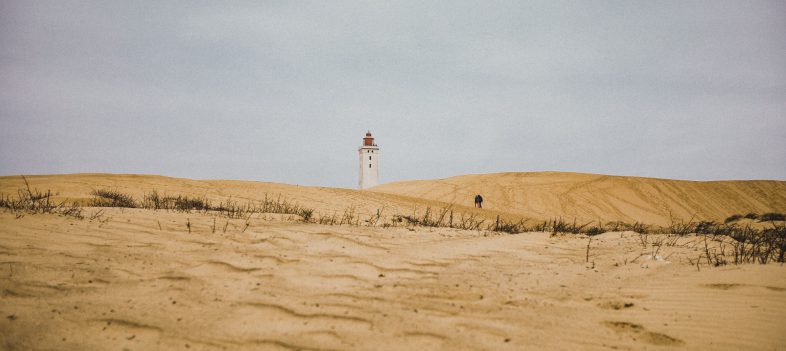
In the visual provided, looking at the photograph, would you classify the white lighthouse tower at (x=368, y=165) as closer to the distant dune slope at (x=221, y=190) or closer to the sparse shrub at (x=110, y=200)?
the distant dune slope at (x=221, y=190)

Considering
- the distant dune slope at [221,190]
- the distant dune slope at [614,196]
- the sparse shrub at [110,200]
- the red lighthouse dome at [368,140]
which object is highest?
the red lighthouse dome at [368,140]

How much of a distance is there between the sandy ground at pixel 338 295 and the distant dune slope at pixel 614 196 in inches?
719

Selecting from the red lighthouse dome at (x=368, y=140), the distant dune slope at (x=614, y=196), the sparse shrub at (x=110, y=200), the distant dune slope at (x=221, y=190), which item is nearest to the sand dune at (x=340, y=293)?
the sparse shrub at (x=110, y=200)

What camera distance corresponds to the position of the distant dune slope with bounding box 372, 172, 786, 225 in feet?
76.1

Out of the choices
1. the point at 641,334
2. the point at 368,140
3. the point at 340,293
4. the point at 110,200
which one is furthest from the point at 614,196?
the point at 368,140

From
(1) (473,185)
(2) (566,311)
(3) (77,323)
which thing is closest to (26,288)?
(3) (77,323)

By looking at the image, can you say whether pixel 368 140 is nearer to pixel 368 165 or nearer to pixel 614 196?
pixel 368 165

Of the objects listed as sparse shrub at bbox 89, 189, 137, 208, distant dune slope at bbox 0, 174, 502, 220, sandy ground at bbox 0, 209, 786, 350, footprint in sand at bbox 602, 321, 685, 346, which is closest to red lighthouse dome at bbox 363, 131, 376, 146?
distant dune slope at bbox 0, 174, 502, 220

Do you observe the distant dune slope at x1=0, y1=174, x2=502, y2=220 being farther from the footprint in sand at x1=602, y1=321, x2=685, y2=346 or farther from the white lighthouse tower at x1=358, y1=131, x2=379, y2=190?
the white lighthouse tower at x1=358, y1=131, x2=379, y2=190

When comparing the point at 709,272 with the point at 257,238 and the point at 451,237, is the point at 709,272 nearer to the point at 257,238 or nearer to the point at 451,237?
the point at 451,237

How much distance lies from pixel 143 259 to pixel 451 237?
3.68m

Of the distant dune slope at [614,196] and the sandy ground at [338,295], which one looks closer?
the sandy ground at [338,295]

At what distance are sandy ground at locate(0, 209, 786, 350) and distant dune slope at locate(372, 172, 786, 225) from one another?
1826 cm

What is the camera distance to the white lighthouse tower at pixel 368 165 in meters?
50.1
